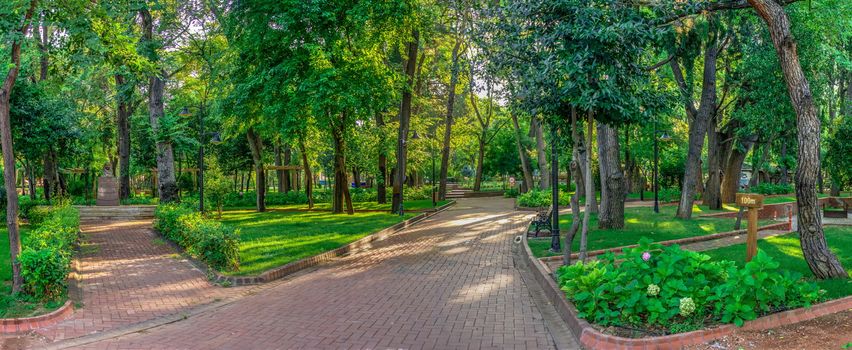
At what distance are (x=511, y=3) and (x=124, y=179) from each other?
87.0 ft

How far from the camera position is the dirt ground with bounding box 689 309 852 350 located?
16.7 ft

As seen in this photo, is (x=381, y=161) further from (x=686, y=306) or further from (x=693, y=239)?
(x=686, y=306)

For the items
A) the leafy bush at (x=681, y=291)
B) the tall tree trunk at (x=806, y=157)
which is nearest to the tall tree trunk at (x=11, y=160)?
the leafy bush at (x=681, y=291)

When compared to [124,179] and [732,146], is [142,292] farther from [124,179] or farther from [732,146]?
[732,146]

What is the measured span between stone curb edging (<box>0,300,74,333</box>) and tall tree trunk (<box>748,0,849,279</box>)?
10.1 metres

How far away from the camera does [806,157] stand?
24.7 feet

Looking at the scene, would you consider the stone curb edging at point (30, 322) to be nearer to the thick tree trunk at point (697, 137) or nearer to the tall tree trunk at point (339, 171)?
the tall tree trunk at point (339, 171)

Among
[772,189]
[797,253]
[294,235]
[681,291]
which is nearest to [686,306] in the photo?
[681,291]

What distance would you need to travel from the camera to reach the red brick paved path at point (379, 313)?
20.4 feet

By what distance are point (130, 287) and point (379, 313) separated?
4635 millimetres

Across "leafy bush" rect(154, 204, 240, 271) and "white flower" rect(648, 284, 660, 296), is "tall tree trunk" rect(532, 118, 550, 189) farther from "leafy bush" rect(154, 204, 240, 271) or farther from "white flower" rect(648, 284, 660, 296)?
"white flower" rect(648, 284, 660, 296)

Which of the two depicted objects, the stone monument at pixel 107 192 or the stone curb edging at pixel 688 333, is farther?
the stone monument at pixel 107 192

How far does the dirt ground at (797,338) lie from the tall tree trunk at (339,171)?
59.3ft

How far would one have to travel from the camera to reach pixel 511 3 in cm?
862
